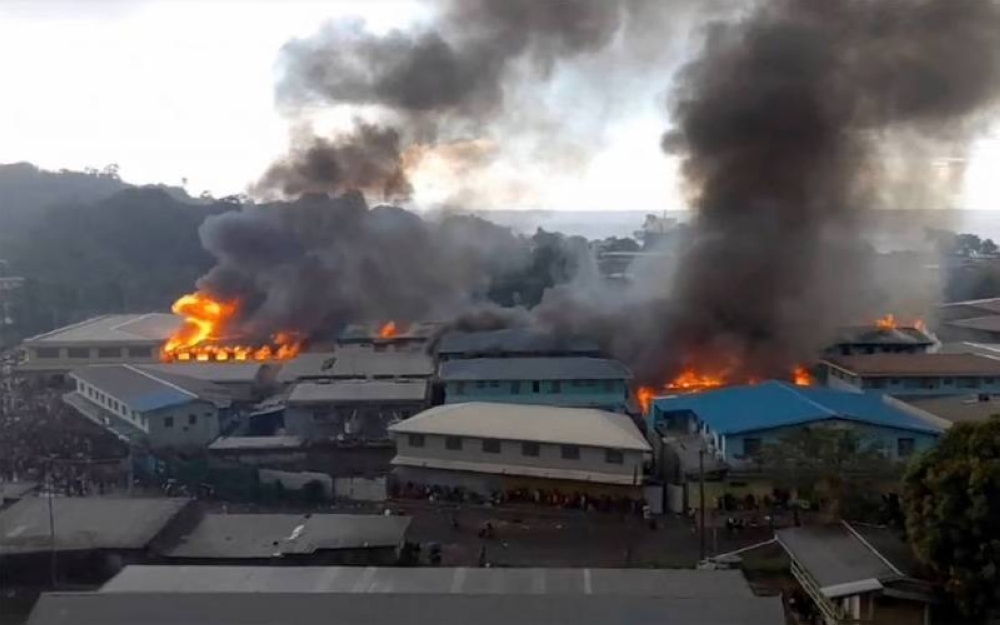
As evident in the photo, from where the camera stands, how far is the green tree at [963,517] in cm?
885

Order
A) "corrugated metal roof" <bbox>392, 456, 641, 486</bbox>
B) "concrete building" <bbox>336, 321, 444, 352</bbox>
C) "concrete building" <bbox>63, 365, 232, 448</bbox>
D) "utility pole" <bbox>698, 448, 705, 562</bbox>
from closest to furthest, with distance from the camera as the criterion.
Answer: "utility pole" <bbox>698, 448, 705, 562</bbox> → "corrugated metal roof" <bbox>392, 456, 641, 486</bbox> → "concrete building" <bbox>63, 365, 232, 448</bbox> → "concrete building" <bbox>336, 321, 444, 352</bbox>

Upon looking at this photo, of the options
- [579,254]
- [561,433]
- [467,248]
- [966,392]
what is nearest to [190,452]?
[561,433]

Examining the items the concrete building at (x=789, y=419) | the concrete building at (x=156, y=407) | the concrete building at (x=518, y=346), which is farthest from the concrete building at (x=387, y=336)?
the concrete building at (x=789, y=419)

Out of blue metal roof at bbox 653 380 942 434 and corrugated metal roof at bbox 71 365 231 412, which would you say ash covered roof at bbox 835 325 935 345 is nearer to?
blue metal roof at bbox 653 380 942 434

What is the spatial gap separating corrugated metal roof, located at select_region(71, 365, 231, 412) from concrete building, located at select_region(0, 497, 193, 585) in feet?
14.7

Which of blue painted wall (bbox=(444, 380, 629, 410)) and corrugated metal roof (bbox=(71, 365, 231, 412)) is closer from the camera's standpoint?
corrugated metal roof (bbox=(71, 365, 231, 412))

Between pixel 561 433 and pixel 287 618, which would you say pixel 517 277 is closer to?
pixel 561 433

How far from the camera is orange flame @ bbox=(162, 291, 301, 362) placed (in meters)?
22.8

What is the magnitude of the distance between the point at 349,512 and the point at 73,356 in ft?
41.0

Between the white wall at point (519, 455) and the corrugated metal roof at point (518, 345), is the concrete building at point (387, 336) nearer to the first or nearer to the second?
the corrugated metal roof at point (518, 345)

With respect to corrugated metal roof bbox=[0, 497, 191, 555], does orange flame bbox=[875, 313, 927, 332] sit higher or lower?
higher

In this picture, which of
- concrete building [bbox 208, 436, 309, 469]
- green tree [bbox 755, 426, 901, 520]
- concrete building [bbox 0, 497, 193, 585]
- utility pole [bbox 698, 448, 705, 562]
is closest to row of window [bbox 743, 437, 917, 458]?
green tree [bbox 755, 426, 901, 520]

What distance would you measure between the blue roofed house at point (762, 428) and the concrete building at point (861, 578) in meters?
3.10

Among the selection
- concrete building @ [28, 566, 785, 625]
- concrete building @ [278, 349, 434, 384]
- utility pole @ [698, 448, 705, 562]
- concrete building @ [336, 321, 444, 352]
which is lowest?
utility pole @ [698, 448, 705, 562]
